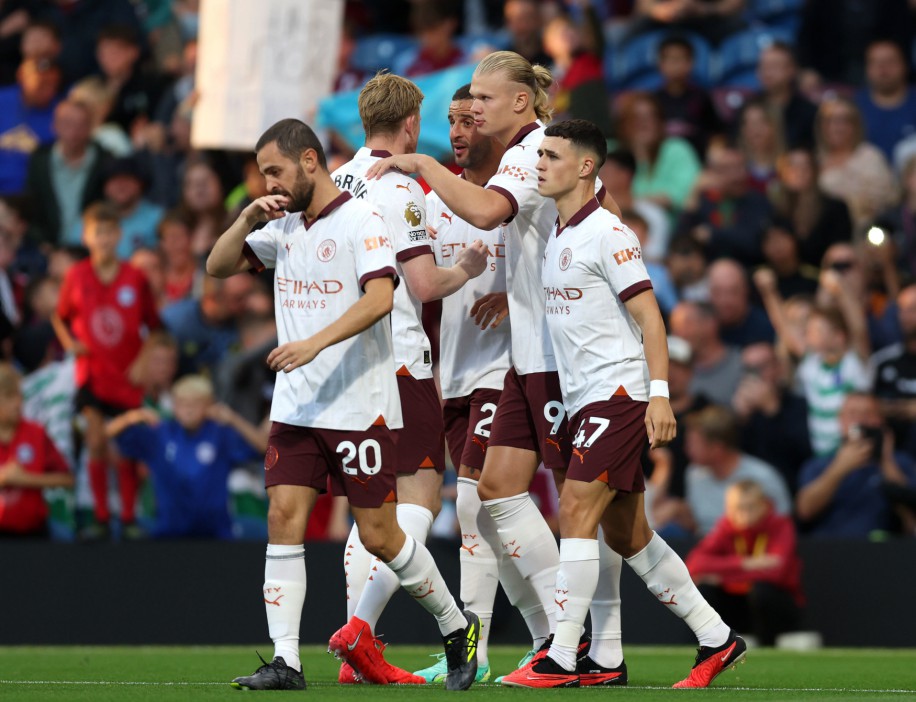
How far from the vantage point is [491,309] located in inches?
310

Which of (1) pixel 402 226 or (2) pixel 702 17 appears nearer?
(1) pixel 402 226

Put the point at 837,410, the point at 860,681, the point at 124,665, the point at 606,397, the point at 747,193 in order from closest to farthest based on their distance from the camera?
the point at 606,397 → the point at 860,681 → the point at 124,665 → the point at 837,410 → the point at 747,193

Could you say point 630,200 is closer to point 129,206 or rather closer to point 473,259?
point 129,206

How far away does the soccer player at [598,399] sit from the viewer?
6.95 meters

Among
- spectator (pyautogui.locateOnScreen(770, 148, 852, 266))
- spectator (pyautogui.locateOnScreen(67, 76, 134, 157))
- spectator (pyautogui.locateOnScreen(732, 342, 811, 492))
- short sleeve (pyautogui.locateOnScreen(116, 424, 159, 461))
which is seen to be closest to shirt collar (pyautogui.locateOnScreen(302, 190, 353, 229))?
short sleeve (pyautogui.locateOnScreen(116, 424, 159, 461))

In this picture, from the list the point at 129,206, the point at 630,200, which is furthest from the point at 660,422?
the point at 129,206

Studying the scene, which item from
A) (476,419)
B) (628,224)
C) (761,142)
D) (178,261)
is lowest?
(476,419)

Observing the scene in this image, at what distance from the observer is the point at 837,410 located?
11.8m

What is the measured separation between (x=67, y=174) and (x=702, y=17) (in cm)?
618

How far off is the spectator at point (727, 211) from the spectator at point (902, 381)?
1.83 m

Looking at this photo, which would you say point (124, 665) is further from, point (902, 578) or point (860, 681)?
point (902, 578)

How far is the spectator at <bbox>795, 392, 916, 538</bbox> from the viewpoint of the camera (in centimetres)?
1136

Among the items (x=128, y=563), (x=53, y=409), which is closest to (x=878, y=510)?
(x=128, y=563)

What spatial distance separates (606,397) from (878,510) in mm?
4979
